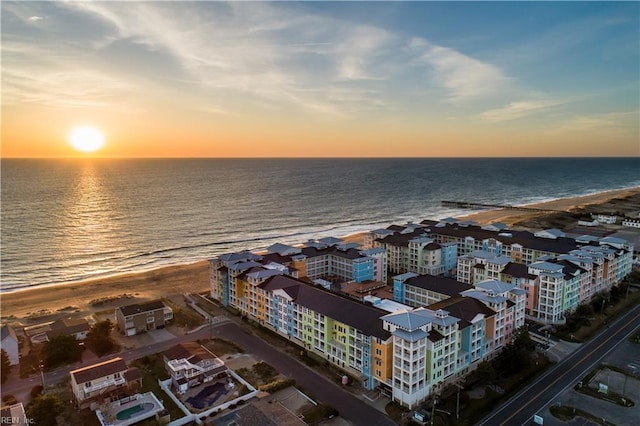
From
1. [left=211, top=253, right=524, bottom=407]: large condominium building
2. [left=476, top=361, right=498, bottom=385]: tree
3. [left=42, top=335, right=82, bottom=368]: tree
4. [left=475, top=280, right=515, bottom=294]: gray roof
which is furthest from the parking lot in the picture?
[left=42, top=335, right=82, bottom=368]: tree

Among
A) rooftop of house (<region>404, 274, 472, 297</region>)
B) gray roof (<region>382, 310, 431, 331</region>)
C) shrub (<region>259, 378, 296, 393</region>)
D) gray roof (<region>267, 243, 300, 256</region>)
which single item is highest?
gray roof (<region>382, 310, 431, 331</region>)

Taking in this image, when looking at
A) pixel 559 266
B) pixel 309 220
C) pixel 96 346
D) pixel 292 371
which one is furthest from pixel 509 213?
pixel 96 346

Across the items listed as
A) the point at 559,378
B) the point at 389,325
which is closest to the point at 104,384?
the point at 389,325

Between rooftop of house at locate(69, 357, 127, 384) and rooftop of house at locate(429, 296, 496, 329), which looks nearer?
rooftop of house at locate(69, 357, 127, 384)

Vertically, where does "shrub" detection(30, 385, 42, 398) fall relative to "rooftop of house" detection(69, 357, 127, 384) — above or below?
below

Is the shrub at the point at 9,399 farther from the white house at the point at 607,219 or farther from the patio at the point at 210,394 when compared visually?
the white house at the point at 607,219

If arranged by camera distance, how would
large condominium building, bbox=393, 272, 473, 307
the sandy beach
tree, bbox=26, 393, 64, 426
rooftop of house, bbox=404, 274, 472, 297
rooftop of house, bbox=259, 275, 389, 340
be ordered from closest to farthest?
tree, bbox=26, 393, 64, 426, rooftop of house, bbox=259, 275, 389, 340, rooftop of house, bbox=404, 274, 472, 297, large condominium building, bbox=393, 272, 473, 307, the sandy beach

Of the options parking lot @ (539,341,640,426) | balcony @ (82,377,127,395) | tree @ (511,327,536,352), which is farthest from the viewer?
tree @ (511,327,536,352)

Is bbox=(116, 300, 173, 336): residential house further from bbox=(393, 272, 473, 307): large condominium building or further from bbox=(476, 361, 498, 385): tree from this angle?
bbox=(476, 361, 498, 385): tree
